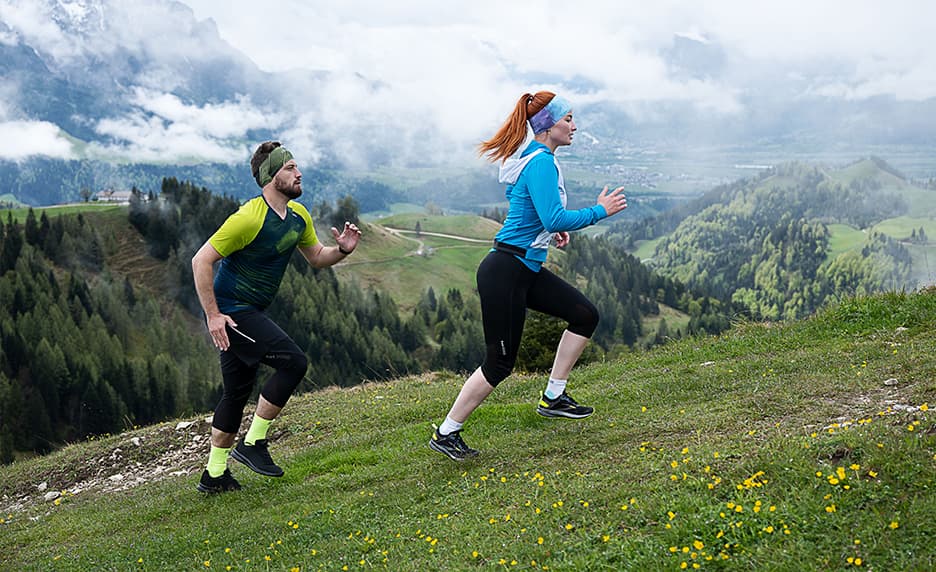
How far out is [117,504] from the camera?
11.1 m

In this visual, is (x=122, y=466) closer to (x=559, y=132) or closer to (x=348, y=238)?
(x=348, y=238)

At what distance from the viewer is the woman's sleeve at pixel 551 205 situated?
822cm

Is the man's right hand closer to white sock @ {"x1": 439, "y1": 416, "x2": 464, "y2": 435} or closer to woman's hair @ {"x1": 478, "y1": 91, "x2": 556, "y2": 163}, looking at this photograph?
white sock @ {"x1": 439, "y1": 416, "x2": 464, "y2": 435}

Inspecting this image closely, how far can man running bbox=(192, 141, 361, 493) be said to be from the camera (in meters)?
8.52

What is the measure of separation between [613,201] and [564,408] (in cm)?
303

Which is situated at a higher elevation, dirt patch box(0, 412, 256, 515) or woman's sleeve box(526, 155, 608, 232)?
woman's sleeve box(526, 155, 608, 232)

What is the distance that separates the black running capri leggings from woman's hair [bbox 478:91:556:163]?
3.22 metres

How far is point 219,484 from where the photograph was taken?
10016 millimetres

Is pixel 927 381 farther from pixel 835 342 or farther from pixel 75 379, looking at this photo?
pixel 75 379

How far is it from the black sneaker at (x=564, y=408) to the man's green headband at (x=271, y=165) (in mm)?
4526

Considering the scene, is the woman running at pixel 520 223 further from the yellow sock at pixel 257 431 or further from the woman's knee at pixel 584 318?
the yellow sock at pixel 257 431

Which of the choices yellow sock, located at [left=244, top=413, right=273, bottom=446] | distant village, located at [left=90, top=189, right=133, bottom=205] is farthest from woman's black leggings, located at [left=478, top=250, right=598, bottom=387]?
distant village, located at [left=90, top=189, right=133, bottom=205]

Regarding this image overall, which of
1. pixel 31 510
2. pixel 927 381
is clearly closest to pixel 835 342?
pixel 927 381

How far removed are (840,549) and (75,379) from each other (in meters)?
104
